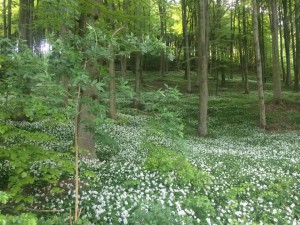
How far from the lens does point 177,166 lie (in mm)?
7984

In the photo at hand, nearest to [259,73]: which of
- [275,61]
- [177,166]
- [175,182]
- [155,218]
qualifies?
[275,61]

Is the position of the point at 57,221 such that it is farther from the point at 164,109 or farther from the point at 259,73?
the point at 259,73

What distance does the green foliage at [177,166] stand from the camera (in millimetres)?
7504

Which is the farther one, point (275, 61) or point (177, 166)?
point (275, 61)

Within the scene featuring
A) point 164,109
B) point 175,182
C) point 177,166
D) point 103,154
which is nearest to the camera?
point 164,109

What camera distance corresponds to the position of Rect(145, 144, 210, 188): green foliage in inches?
295

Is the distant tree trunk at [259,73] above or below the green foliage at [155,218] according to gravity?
above

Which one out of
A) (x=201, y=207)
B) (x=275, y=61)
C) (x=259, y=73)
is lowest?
(x=201, y=207)

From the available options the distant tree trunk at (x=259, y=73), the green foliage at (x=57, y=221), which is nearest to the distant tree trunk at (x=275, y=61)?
the distant tree trunk at (x=259, y=73)

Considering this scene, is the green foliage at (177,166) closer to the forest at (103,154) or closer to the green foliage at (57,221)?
the forest at (103,154)

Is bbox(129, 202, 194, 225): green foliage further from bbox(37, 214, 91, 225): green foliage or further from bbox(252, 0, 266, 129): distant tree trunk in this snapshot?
bbox(252, 0, 266, 129): distant tree trunk

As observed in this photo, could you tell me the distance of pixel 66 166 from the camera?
5367 millimetres

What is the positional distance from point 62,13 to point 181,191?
16.2 ft

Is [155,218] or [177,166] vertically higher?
[177,166]
